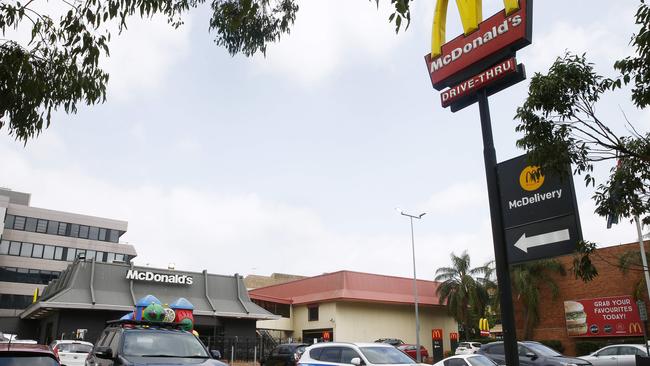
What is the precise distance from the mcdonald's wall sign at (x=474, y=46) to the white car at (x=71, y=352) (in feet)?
61.2

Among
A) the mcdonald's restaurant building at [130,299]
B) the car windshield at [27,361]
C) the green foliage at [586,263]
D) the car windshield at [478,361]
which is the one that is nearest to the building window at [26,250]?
the mcdonald's restaurant building at [130,299]

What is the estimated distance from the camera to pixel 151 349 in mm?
9219

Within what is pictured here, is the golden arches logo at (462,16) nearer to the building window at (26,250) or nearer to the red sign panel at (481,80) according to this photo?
the red sign panel at (481,80)

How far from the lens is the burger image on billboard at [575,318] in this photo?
35.5 m

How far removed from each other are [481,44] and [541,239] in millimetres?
3334

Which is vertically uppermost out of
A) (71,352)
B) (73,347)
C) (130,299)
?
(130,299)

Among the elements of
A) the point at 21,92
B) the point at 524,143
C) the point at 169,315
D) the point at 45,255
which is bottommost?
the point at 169,315

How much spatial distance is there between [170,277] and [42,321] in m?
12.4

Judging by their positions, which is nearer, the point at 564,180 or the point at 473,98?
the point at 564,180

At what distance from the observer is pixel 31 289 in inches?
2367

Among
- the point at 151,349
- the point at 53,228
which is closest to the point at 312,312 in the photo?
the point at 151,349

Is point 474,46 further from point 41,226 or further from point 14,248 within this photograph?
point 41,226

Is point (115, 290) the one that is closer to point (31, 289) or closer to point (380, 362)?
point (380, 362)

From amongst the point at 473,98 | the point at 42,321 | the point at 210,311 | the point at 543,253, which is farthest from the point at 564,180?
the point at 42,321
